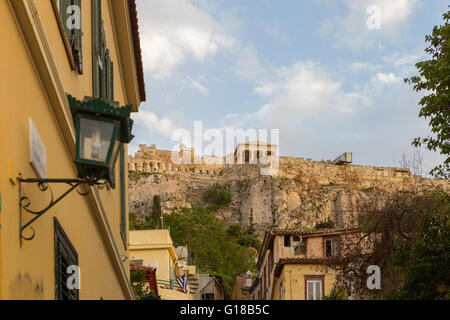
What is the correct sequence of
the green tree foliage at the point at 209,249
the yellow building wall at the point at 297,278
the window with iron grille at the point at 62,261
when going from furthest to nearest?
the green tree foliage at the point at 209,249 → the yellow building wall at the point at 297,278 → the window with iron grille at the point at 62,261

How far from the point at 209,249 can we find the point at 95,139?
56577mm

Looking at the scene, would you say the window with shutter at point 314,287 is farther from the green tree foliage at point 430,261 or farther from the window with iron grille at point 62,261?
the window with iron grille at point 62,261

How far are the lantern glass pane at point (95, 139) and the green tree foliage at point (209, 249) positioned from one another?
4892 cm

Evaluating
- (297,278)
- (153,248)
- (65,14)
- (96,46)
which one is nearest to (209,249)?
(297,278)

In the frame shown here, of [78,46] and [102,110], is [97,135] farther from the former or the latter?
[78,46]

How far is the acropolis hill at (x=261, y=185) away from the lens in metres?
95.9

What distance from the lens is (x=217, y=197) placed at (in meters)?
103

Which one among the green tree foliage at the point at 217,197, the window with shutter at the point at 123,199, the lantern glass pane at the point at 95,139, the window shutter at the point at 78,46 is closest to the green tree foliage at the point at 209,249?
the green tree foliage at the point at 217,197

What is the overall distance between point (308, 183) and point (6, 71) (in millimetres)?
97421

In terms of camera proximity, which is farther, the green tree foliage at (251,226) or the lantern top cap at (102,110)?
the green tree foliage at (251,226)

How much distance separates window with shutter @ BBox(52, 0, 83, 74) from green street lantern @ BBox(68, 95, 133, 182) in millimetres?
1378

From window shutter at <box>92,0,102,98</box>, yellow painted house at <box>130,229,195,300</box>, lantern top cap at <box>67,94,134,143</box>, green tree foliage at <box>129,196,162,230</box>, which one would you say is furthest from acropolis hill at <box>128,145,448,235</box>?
lantern top cap at <box>67,94,134,143</box>

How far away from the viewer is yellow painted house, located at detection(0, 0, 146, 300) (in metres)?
4.55
